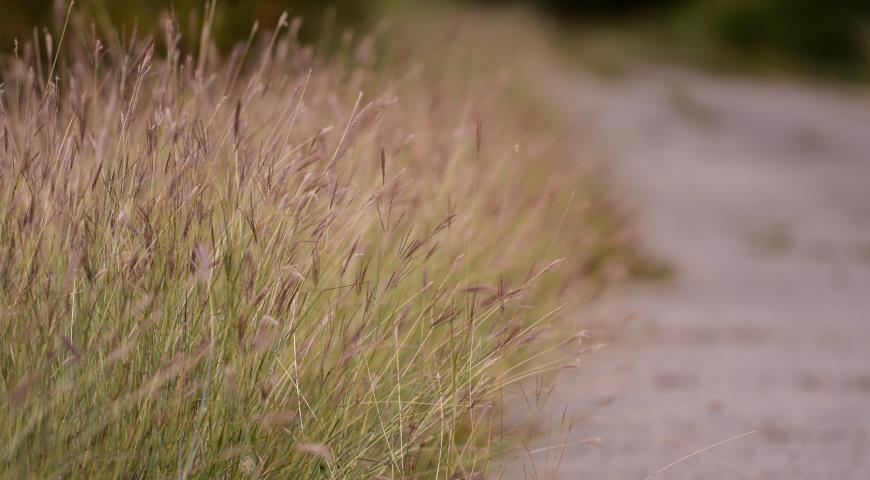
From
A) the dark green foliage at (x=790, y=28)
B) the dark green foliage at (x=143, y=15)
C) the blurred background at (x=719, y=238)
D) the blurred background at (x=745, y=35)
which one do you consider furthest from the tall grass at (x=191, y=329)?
the dark green foliage at (x=790, y=28)

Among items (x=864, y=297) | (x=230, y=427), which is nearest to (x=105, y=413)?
(x=230, y=427)

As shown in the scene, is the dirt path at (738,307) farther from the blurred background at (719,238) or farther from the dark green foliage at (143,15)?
the dark green foliage at (143,15)

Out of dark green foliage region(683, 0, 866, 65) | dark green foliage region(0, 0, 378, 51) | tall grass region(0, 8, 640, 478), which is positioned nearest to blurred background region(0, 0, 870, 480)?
dark green foliage region(0, 0, 378, 51)

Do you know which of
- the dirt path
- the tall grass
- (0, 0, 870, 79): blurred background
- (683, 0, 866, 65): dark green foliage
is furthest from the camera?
(683, 0, 866, 65): dark green foliage

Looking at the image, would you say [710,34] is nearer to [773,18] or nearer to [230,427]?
[773,18]

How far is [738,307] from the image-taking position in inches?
269

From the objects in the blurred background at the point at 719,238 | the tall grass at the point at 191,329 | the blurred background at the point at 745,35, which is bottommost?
the blurred background at the point at 745,35

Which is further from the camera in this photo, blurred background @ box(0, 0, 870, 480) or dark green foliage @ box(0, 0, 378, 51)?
dark green foliage @ box(0, 0, 378, 51)

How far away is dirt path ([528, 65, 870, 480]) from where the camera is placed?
3969 millimetres

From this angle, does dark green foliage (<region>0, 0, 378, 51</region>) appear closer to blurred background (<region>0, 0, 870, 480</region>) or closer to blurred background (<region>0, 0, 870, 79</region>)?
blurred background (<region>0, 0, 870, 480</region>)

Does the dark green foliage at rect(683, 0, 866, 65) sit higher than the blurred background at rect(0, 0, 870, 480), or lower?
lower

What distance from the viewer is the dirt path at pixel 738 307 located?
397 centimetres

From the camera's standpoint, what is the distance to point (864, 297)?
23.6ft

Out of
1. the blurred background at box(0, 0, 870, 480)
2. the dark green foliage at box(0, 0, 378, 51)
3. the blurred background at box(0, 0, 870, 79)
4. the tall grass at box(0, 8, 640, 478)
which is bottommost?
the blurred background at box(0, 0, 870, 79)
